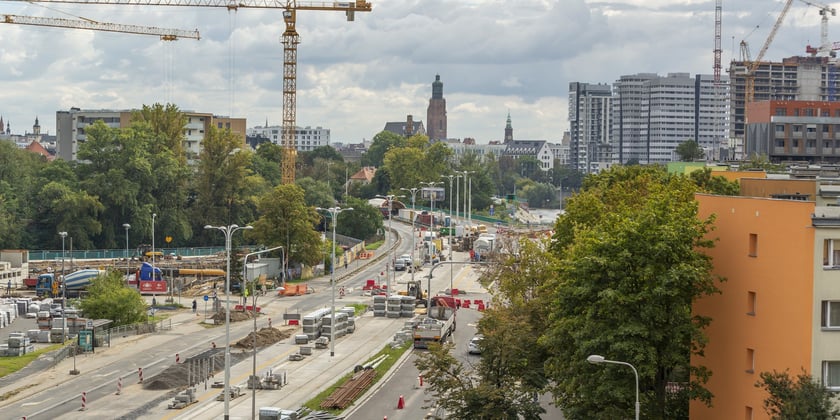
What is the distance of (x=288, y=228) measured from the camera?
122000mm

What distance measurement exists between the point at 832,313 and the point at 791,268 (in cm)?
192

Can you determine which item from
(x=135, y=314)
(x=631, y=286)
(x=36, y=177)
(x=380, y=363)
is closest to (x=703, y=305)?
(x=631, y=286)

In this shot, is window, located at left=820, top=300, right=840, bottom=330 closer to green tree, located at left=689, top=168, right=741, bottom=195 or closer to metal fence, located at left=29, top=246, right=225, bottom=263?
green tree, located at left=689, top=168, right=741, bottom=195

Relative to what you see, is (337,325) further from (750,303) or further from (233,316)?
(750,303)

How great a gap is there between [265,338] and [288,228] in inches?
1535

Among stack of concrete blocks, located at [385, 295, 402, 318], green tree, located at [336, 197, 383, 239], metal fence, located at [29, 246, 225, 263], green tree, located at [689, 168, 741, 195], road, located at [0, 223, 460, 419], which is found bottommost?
road, located at [0, 223, 460, 419]

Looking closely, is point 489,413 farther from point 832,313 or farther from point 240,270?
point 240,270

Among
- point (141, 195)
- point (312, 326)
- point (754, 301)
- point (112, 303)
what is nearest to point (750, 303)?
point (754, 301)

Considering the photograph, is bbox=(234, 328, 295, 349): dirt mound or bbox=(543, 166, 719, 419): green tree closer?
bbox=(543, 166, 719, 419): green tree

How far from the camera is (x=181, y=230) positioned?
494 feet

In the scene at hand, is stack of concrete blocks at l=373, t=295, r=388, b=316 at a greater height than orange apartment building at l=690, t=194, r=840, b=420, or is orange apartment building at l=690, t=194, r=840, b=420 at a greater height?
orange apartment building at l=690, t=194, r=840, b=420

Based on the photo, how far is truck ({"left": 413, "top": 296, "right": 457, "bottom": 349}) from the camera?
77.4 m

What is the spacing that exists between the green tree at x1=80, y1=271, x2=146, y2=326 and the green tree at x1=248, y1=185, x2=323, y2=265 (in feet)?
114

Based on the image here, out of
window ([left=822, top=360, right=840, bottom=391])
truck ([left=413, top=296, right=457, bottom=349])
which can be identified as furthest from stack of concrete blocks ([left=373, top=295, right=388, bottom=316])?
window ([left=822, top=360, right=840, bottom=391])
